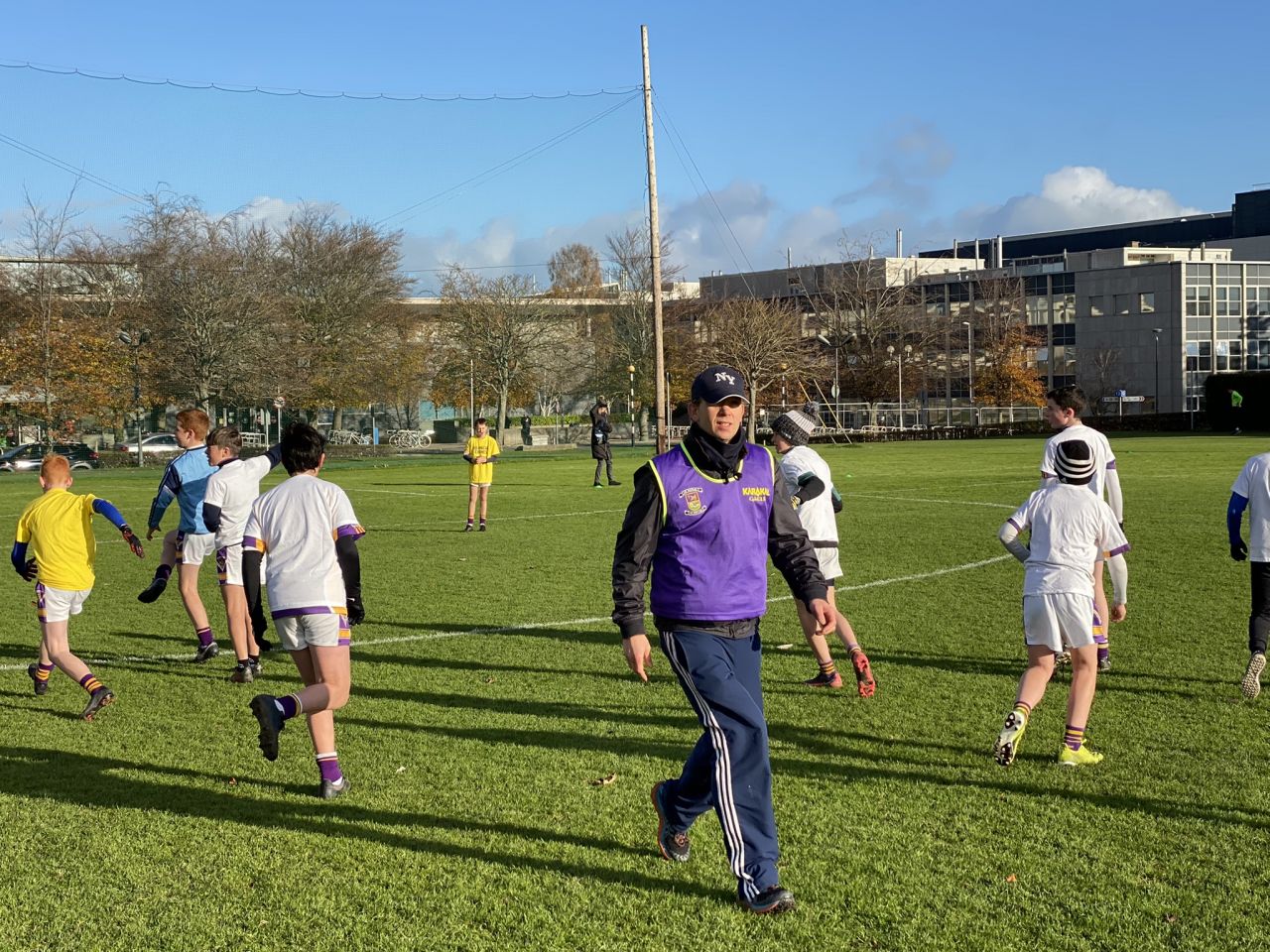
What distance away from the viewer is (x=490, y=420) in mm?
89500

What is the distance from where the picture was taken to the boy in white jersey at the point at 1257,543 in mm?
8281

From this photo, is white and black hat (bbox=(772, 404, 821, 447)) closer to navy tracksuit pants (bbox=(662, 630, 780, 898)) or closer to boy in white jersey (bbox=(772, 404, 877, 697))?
boy in white jersey (bbox=(772, 404, 877, 697))

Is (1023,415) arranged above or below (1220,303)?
below

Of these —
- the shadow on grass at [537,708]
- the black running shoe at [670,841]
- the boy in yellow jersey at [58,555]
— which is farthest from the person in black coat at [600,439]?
the black running shoe at [670,841]

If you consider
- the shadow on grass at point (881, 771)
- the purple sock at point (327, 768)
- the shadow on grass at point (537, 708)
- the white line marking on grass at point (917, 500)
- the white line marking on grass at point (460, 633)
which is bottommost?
the white line marking on grass at point (917, 500)

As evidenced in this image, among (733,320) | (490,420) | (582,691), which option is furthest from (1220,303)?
(582,691)

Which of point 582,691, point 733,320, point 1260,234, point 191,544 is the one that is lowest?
point 582,691

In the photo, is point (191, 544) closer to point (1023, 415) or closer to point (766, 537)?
point (766, 537)

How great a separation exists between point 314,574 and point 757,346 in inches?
2605

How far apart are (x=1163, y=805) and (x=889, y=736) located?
1.75 m

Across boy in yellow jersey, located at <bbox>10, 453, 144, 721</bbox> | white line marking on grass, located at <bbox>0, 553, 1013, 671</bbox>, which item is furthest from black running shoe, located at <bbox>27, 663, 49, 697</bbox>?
white line marking on grass, located at <bbox>0, 553, 1013, 671</bbox>

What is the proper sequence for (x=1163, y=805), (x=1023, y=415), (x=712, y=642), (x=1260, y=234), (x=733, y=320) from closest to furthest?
(x=712, y=642) → (x=1163, y=805) → (x=733, y=320) → (x=1023, y=415) → (x=1260, y=234)

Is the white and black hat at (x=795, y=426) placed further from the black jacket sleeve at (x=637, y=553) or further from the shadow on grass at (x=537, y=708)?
the black jacket sleeve at (x=637, y=553)

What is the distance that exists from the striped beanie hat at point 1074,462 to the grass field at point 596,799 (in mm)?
1551
